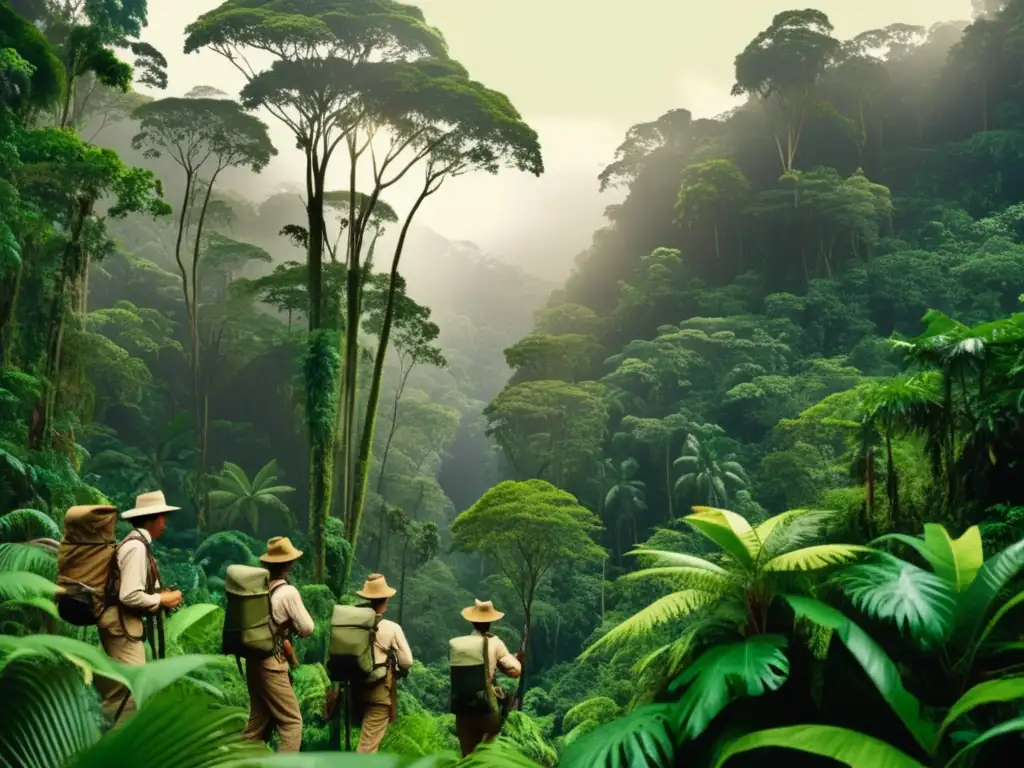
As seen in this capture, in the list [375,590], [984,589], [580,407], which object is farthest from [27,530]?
[580,407]

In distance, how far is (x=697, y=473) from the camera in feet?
88.8

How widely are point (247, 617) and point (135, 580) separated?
0.55 m

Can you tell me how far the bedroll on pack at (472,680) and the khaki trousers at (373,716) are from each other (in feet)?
1.36

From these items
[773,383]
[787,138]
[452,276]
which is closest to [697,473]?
[773,383]

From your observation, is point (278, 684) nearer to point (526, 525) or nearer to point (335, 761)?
point (335, 761)

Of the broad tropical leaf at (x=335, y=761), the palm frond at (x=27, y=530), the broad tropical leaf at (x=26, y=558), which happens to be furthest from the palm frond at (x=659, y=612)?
the palm frond at (x=27, y=530)

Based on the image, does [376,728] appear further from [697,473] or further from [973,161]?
[973,161]

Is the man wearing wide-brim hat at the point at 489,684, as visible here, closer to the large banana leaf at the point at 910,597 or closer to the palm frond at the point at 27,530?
the large banana leaf at the point at 910,597

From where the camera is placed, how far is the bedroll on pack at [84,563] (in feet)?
10.6

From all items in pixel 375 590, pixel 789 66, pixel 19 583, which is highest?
pixel 789 66

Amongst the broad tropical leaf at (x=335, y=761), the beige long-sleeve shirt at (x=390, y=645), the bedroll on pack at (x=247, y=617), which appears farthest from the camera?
the beige long-sleeve shirt at (x=390, y=645)

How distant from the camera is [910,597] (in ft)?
10.5

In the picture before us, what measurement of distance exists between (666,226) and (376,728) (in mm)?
38564

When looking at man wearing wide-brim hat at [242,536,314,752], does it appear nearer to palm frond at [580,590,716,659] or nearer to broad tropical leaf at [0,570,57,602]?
broad tropical leaf at [0,570,57,602]
